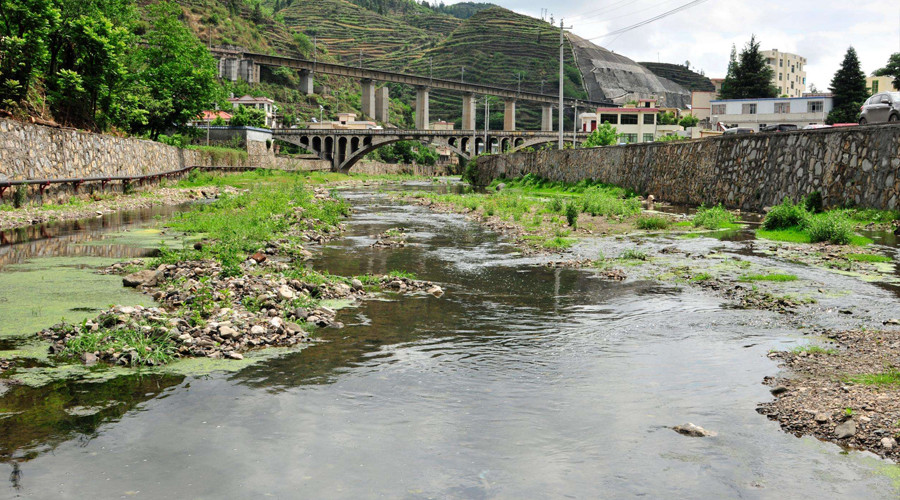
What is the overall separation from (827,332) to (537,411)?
509cm

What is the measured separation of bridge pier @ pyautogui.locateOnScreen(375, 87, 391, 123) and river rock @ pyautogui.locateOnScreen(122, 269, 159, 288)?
572 ft

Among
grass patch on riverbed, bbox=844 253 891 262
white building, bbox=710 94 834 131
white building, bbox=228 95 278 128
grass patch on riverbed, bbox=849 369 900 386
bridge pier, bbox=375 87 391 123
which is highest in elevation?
bridge pier, bbox=375 87 391 123

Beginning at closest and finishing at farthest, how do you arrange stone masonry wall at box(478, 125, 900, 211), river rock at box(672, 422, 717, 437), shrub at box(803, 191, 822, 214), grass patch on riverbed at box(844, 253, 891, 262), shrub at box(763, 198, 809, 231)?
1. river rock at box(672, 422, 717, 437)
2. grass patch on riverbed at box(844, 253, 891, 262)
3. shrub at box(763, 198, 809, 231)
4. stone masonry wall at box(478, 125, 900, 211)
5. shrub at box(803, 191, 822, 214)

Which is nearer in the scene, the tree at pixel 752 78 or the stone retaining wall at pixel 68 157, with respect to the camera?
the stone retaining wall at pixel 68 157

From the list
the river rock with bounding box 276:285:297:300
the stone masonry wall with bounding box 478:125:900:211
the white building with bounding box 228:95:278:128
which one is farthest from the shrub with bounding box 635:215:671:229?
the white building with bounding box 228:95:278:128

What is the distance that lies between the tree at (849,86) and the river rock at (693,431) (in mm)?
94192

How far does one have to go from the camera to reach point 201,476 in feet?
18.9

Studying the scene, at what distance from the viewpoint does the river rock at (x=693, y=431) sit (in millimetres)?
6574

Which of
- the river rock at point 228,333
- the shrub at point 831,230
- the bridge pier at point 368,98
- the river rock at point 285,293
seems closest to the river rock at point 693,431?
the river rock at point 228,333

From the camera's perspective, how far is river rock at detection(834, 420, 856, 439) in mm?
6323

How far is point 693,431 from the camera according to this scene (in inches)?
260

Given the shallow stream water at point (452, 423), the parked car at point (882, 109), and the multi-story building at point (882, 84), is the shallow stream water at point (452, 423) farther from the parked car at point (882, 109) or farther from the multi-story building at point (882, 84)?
the multi-story building at point (882, 84)

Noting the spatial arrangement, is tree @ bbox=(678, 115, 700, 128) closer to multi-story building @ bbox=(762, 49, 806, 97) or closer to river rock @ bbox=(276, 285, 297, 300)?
multi-story building @ bbox=(762, 49, 806, 97)

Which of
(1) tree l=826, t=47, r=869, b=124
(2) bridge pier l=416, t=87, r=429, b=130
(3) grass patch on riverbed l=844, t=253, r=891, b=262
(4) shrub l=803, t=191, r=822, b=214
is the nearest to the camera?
(3) grass patch on riverbed l=844, t=253, r=891, b=262
